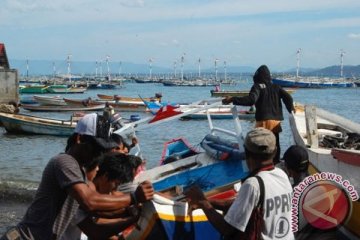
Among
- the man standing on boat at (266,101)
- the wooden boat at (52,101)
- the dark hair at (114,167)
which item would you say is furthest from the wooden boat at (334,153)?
the wooden boat at (52,101)

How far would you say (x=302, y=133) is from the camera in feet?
Result: 29.0

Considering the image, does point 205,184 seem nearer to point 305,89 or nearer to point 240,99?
point 240,99

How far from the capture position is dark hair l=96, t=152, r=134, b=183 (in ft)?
12.7

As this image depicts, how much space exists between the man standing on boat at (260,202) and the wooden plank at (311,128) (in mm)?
4309

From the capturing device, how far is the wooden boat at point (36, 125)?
82.6 feet

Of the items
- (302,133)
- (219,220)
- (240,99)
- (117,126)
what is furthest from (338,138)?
(219,220)

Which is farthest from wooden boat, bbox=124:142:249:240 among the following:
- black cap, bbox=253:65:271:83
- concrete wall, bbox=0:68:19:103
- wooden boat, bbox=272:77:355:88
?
wooden boat, bbox=272:77:355:88

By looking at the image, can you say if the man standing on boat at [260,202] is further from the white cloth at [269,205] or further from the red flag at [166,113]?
the red flag at [166,113]

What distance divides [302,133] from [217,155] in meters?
2.14

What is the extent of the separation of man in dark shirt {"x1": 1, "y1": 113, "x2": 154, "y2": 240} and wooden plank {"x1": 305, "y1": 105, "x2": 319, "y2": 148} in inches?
172

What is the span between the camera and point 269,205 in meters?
3.36

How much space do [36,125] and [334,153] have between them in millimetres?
21096

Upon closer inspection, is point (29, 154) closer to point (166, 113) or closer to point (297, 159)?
point (166, 113)

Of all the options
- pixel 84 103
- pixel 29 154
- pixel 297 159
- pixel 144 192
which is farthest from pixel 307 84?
pixel 144 192
